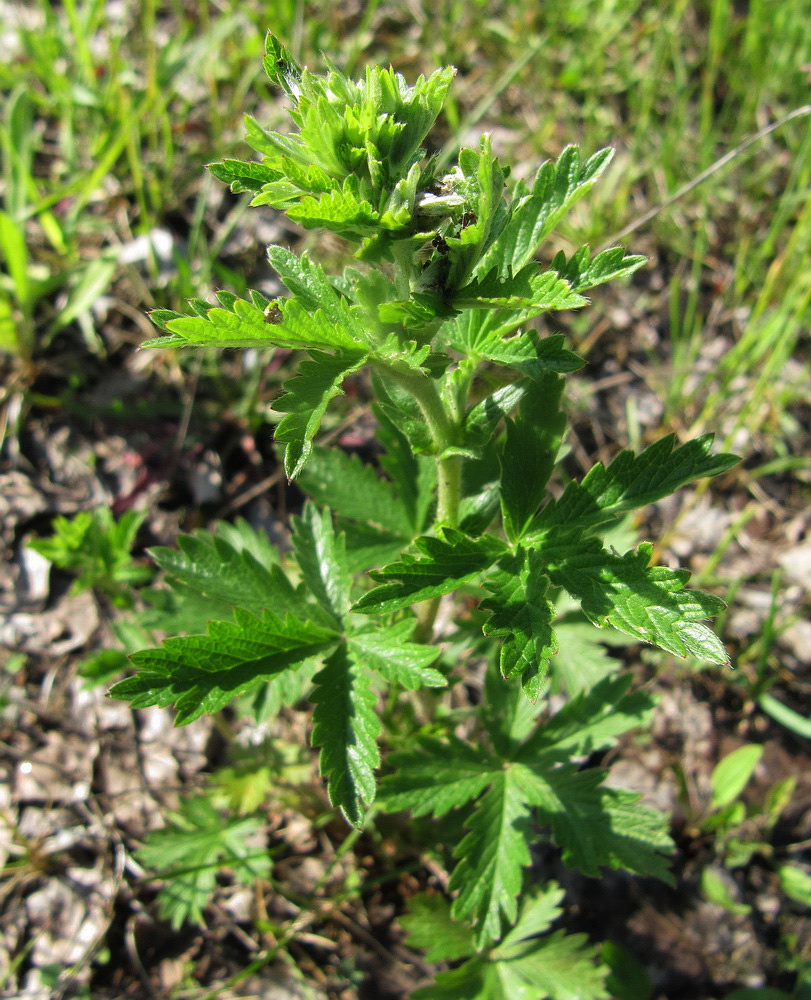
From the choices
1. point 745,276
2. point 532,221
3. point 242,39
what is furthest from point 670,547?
point 242,39

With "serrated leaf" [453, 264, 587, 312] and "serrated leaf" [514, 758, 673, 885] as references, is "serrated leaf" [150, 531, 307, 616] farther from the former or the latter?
"serrated leaf" [453, 264, 587, 312]

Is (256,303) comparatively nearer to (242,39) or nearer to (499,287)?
(499,287)

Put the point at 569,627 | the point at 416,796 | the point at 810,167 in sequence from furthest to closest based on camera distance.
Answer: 1. the point at 810,167
2. the point at 569,627
3. the point at 416,796

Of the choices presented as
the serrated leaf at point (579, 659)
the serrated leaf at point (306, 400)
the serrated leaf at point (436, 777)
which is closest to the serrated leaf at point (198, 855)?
the serrated leaf at point (436, 777)

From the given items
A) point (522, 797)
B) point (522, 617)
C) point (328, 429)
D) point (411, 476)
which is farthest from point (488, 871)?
point (328, 429)

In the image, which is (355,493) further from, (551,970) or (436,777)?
(551,970)
